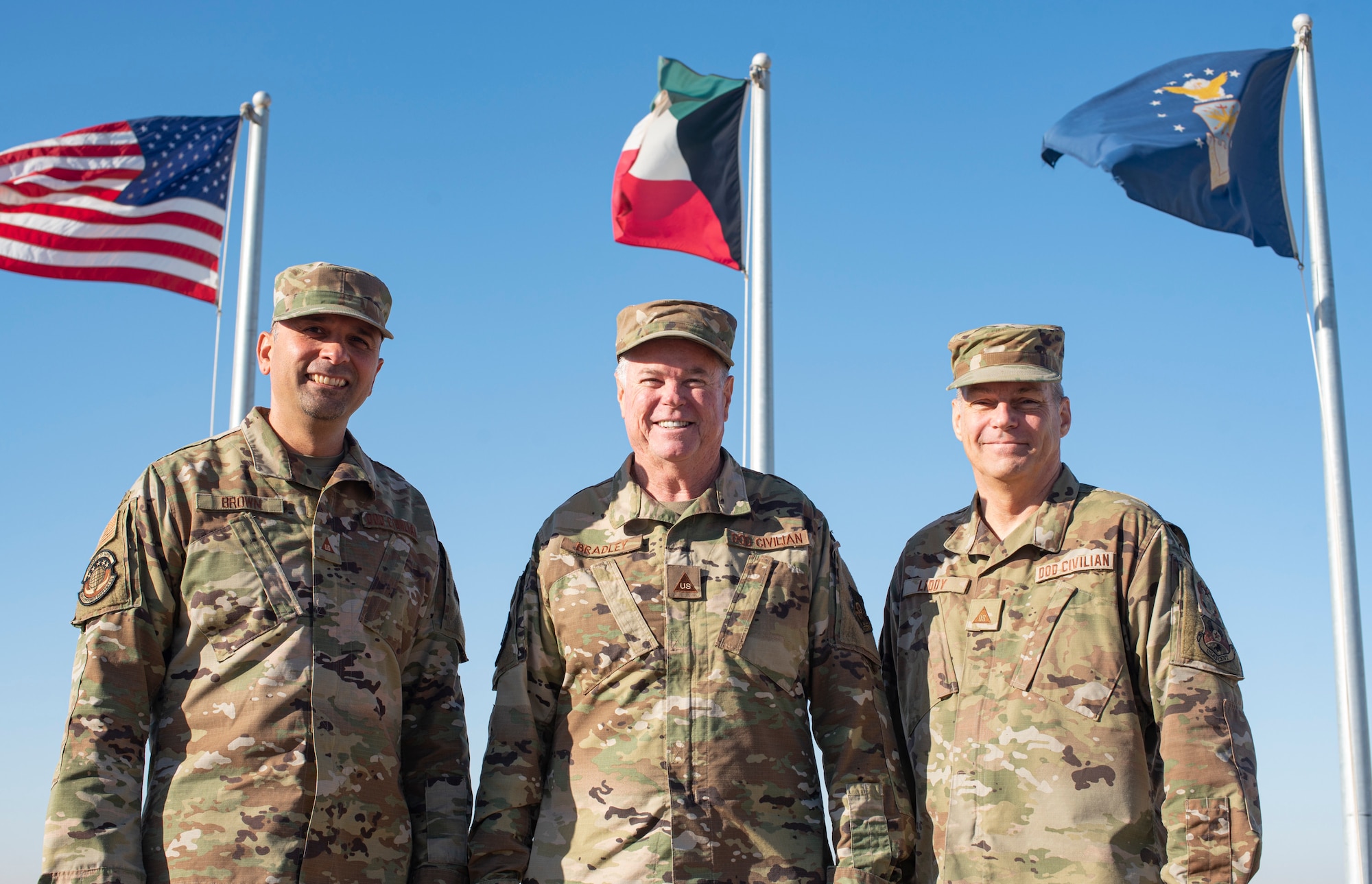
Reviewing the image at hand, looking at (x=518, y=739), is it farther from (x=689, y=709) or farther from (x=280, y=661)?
(x=280, y=661)

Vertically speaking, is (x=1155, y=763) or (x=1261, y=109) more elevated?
(x=1261, y=109)

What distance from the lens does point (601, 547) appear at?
4844mm

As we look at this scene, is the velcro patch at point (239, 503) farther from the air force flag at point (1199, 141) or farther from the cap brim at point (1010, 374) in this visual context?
the air force flag at point (1199, 141)

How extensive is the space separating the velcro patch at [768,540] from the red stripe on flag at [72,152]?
7421 mm

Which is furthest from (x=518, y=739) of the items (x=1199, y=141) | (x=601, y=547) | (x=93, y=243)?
(x=1199, y=141)

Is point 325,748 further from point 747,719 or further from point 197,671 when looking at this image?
point 747,719

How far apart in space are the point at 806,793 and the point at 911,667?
742mm

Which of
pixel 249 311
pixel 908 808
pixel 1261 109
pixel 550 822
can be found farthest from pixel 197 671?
pixel 1261 109

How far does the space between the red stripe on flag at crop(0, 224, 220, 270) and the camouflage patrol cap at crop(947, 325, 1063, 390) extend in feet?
23.5

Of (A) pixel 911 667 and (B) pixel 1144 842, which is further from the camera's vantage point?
(A) pixel 911 667

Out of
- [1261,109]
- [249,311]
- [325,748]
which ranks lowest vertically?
[325,748]

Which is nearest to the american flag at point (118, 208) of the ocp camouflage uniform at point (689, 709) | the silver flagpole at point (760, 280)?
the silver flagpole at point (760, 280)

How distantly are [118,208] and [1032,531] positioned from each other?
7880 millimetres

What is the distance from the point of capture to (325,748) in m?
4.35
